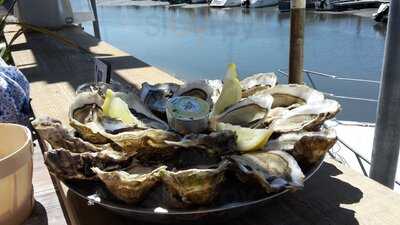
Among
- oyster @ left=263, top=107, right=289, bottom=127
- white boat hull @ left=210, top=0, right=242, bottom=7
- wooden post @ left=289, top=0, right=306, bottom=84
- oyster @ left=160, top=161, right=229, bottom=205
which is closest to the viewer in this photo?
oyster @ left=160, top=161, right=229, bottom=205

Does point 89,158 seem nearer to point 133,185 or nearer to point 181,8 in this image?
point 133,185

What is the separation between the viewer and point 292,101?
88 centimetres

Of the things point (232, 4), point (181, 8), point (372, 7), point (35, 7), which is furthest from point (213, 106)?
point (181, 8)

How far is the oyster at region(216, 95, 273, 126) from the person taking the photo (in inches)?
31.9

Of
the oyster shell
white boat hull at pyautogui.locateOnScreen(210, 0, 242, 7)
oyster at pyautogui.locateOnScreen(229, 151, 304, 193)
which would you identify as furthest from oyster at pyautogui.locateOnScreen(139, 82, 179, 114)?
white boat hull at pyautogui.locateOnScreen(210, 0, 242, 7)

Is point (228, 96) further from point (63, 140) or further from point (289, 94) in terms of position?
point (63, 140)

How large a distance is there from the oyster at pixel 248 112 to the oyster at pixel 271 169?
136 millimetres

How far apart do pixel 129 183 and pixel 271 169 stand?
227 mm

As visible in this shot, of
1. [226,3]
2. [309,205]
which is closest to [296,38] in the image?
[309,205]

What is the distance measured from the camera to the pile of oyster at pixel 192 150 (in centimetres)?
61

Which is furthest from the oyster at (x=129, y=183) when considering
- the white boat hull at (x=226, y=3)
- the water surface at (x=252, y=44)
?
the white boat hull at (x=226, y=3)

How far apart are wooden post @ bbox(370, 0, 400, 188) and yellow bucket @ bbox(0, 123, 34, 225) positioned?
3.83 ft

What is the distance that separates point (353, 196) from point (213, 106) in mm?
347

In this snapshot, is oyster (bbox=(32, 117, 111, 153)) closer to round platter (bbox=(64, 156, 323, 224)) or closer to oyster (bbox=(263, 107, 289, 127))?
round platter (bbox=(64, 156, 323, 224))
